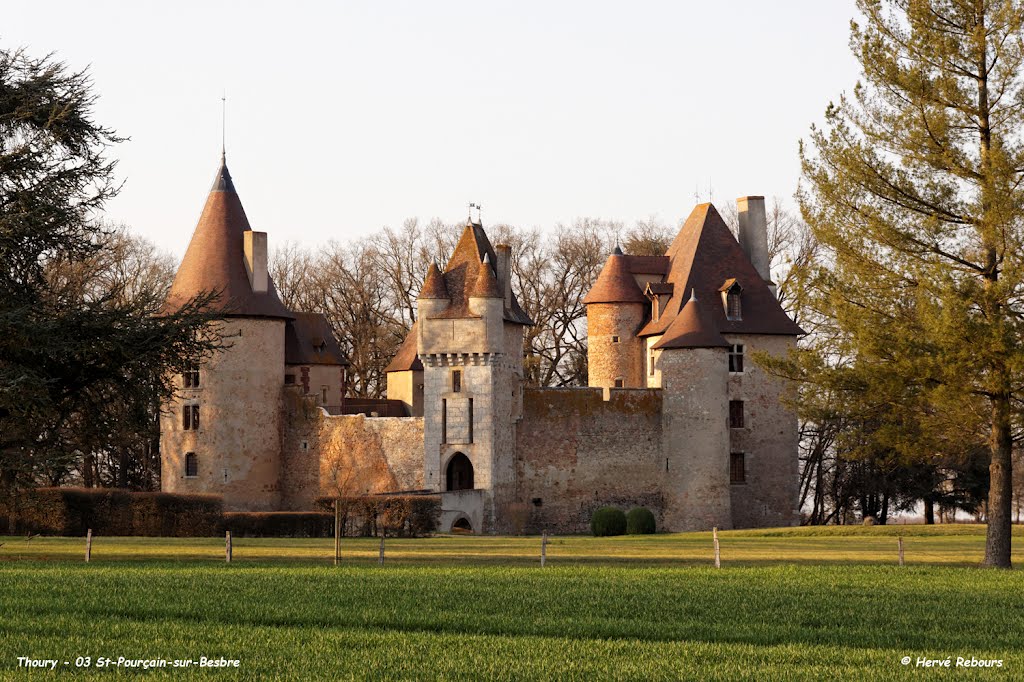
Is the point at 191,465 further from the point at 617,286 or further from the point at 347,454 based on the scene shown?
the point at 617,286

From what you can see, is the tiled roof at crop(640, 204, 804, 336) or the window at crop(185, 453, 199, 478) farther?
the tiled roof at crop(640, 204, 804, 336)

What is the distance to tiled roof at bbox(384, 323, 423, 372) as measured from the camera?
51344mm

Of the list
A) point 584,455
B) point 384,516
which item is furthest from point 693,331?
point 384,516

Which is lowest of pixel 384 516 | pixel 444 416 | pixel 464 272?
pixel 384 516

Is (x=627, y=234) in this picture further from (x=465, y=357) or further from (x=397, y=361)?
(x=465, y=357)

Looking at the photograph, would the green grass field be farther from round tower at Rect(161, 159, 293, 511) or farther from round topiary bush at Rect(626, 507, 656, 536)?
round tower at Rect(161, 159, 293, 511)

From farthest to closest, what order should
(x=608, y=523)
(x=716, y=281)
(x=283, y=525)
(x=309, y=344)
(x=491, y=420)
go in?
(x=309, y=344) → (x=716, y=281) → (x=491, y=420) → (x=608, y=523) → (x=283, y=525)

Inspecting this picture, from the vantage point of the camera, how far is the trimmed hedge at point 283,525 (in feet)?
124

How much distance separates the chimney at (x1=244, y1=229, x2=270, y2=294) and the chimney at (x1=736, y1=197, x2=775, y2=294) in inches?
661

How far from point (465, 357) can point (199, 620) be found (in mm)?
29949

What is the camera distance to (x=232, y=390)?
146 ft

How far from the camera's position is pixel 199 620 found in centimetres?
1450

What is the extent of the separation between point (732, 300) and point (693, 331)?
261 cm

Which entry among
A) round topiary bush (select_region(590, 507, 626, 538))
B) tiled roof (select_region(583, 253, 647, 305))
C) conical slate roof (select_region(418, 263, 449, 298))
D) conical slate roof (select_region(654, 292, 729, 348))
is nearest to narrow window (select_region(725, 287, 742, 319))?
conical slate roof (select_region(654, 292, 729, 348))
